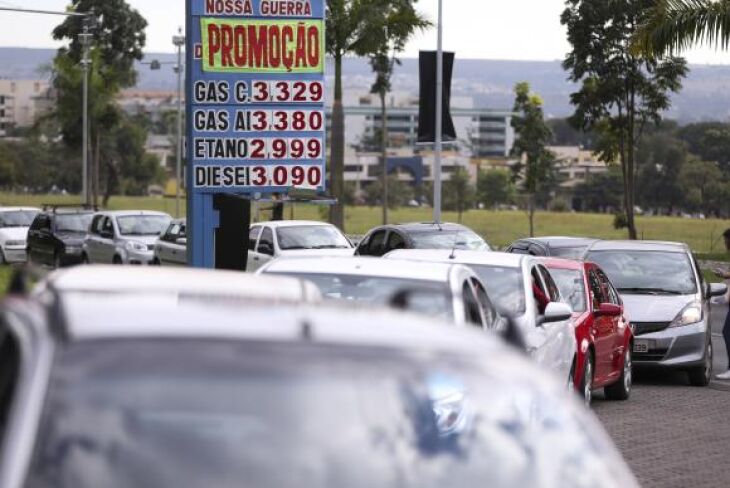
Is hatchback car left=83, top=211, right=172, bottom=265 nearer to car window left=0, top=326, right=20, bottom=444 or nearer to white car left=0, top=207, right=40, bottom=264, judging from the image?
white car left=0, top=207, right=40, bottom=264

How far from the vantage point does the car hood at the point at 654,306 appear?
19.1m

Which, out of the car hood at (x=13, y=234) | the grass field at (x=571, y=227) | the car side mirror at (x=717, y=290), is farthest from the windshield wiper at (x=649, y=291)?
the grass field at (x=571, y=227)

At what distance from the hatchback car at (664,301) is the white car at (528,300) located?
14.4ft

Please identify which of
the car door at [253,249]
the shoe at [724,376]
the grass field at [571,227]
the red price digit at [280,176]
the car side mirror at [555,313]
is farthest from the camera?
the grass field at [571,227]

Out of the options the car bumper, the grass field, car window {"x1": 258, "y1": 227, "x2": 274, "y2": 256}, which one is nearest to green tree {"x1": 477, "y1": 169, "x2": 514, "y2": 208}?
the grass field

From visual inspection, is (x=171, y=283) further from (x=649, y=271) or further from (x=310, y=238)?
(x=310, y=238)

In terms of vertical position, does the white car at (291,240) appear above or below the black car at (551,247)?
below

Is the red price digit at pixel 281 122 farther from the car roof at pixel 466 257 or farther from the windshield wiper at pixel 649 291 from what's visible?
the car roof at pixel 466 257

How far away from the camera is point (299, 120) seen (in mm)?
22047

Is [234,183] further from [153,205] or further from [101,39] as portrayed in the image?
[153,205]

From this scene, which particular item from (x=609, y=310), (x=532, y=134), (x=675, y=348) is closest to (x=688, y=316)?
(x=675, y=348)

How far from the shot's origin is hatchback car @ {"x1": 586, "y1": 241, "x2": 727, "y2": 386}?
18875mm

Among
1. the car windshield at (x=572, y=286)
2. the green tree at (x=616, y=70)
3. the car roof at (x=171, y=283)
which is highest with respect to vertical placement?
the green tree at (x=616, y=70)

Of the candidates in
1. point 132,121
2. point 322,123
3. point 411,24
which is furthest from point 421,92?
point 132,121
